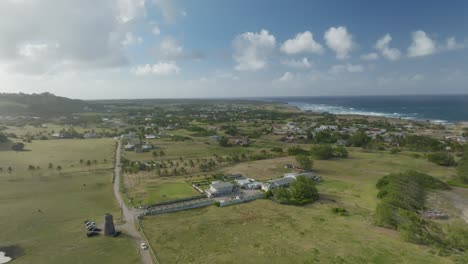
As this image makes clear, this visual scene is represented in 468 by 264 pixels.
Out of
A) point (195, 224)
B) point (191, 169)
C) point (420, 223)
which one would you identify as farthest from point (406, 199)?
point (191, 169)

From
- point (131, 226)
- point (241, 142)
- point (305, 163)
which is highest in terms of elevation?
point (305, 163)

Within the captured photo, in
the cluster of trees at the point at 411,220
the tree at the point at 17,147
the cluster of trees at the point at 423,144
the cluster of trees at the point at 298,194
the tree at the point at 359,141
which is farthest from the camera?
the tree at the point at 359,141

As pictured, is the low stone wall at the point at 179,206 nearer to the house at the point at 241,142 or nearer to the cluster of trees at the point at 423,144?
the house at the point at 241,142

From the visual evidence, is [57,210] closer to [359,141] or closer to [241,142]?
A: [241,142]

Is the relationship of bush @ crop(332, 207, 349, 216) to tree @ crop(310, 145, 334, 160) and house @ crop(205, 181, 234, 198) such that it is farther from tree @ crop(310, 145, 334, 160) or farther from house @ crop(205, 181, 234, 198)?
tree @ crop(310, 145, 334, 160)

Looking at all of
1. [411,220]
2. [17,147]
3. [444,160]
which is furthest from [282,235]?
[17,147]

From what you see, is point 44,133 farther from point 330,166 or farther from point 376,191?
point 376,191

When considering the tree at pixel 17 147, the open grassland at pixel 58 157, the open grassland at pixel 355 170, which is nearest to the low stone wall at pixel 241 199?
the open grassland at pixel 355 170
